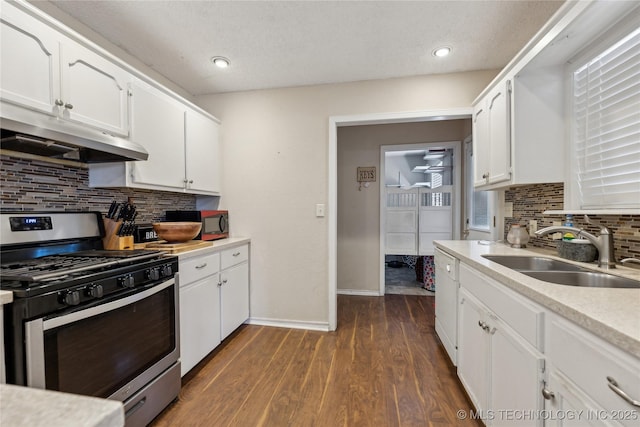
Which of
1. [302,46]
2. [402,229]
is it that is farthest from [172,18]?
[402,229]

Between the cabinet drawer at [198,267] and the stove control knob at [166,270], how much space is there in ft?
0.41

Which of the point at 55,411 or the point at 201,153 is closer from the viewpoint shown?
the point at 55,411

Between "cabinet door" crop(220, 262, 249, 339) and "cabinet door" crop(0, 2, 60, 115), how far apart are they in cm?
152

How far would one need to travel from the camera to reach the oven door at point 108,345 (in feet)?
3.33

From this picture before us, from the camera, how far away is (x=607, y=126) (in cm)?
139

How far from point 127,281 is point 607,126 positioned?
8.21 ft

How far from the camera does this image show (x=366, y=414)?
155 centimetres

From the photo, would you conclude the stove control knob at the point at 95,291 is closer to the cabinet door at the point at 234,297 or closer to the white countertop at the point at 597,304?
the cabinet door at the point at 234,297

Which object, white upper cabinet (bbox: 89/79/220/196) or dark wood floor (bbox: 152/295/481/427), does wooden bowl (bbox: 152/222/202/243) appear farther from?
dark wood floor (bbox: 152/295/481/427)

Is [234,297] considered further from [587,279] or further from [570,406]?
[587,279]

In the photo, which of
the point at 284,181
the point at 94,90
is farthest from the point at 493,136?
the point at 94,90

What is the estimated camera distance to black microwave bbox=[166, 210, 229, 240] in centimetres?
234

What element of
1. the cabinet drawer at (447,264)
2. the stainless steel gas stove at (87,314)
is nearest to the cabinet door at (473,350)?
the cabinet drawer at (447,264)

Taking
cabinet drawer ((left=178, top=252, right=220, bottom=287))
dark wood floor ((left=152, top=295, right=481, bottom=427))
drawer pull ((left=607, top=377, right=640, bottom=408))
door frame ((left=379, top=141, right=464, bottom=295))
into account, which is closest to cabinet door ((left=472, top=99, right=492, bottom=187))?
door frame ((left=379, top=141, right=464, bottom=295))
